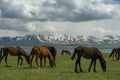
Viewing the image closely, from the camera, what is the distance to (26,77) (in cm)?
2314

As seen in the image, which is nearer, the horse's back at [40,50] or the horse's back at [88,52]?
the horse's back at [88,52]

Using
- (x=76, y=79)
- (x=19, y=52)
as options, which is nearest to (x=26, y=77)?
(x=76, y=79)

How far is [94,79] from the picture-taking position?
2273 cm

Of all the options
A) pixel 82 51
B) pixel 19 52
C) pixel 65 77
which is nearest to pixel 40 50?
pixel 19 52

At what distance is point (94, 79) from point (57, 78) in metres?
2.63

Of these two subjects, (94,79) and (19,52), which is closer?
(94,79)

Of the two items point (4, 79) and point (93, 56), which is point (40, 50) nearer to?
point (93, 56)

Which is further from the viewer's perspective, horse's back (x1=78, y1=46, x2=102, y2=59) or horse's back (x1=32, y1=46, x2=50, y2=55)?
horse's back (x1=32, y1=46, x2=50, y2=55)

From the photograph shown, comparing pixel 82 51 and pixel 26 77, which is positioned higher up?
pixel 82 51

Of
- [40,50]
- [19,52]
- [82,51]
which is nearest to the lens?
[82,51]

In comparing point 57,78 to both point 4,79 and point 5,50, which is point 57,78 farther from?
point 5,50

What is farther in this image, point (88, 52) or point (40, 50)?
point (40, 50)

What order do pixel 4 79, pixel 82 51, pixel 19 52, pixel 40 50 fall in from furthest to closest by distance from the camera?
pixel 19 52
pixel 40 50
pixel 82 51
pixel 4 79

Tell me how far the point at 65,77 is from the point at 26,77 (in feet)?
9.34
